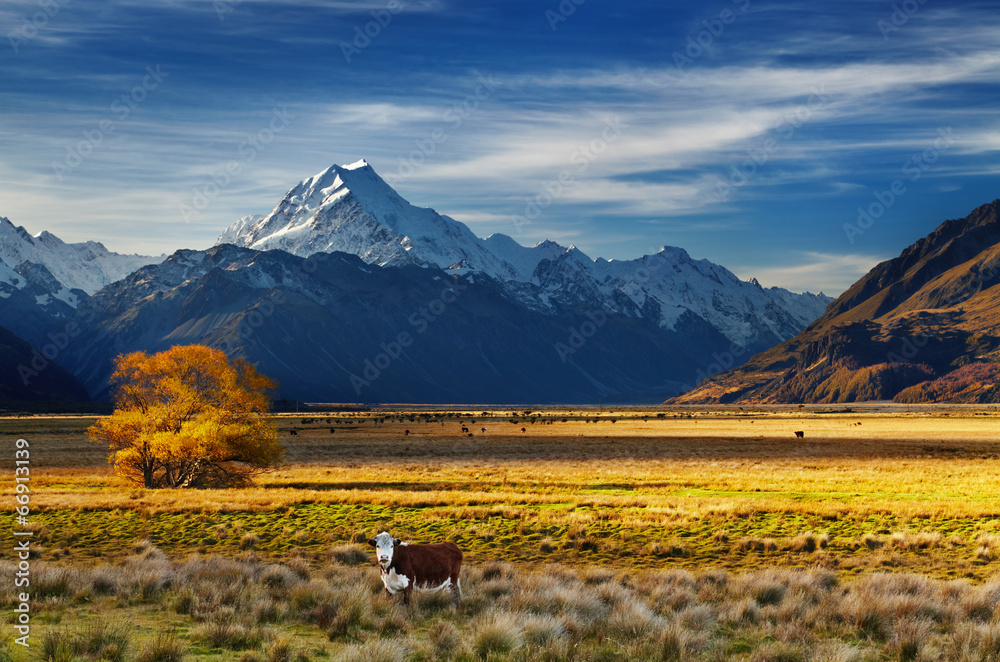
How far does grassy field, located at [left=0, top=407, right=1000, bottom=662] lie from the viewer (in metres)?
11.6

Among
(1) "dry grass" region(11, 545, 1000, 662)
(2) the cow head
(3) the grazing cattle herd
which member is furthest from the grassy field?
(2) the cow head

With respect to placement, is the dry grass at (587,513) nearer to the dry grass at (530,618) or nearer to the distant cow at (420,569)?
the dry grass at (530,618)

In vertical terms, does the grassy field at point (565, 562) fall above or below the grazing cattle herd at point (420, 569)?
below

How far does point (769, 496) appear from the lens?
106 ft

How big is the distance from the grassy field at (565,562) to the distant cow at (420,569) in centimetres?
38

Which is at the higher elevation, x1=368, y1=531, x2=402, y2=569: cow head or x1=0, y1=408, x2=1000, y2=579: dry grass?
x1=368, y1=531, x2=402, y2=569: cow head

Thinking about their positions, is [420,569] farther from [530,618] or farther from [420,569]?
[530,618]

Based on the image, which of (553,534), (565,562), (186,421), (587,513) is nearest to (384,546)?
(565,562)

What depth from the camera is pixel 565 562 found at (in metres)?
19.6

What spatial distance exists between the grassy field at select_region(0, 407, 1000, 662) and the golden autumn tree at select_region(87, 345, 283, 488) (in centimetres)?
204

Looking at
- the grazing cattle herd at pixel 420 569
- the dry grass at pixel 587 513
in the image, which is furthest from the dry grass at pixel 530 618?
the dry grass at pixel 587 513

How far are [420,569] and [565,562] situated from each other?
6.78 meters

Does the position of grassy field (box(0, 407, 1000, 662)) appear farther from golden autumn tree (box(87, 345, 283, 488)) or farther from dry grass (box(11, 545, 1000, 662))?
golden autumn tree (box(87, 345, 283, 488))

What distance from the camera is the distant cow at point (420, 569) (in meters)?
13.4
